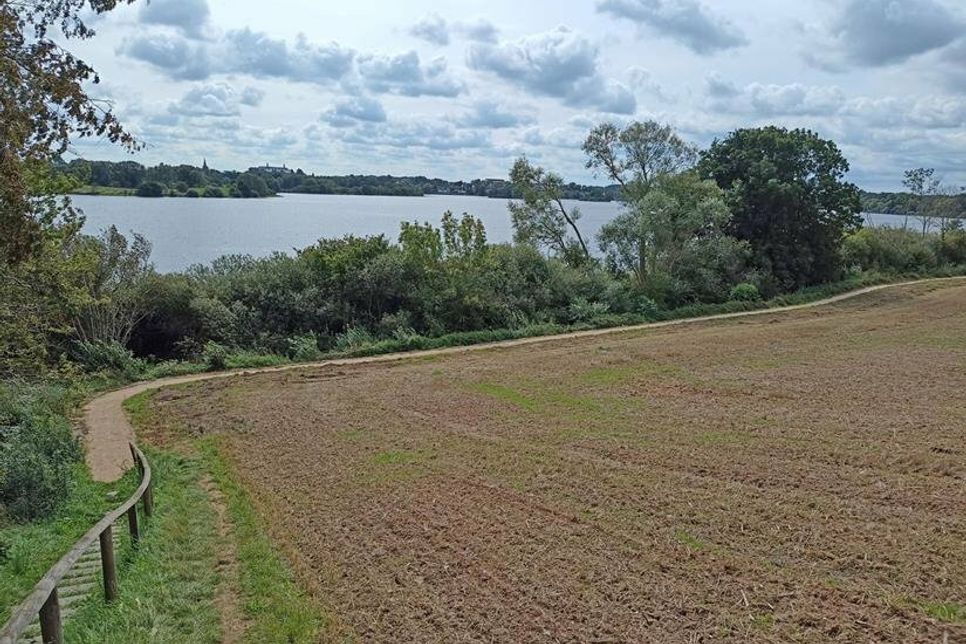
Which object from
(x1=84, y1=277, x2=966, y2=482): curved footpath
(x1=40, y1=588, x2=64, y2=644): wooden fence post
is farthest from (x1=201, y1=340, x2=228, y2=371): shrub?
(x1=40, y1=588, x2=64, y2=644): wooden fence post

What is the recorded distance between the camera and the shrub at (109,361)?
2188 centimetres

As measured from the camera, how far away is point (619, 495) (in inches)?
403

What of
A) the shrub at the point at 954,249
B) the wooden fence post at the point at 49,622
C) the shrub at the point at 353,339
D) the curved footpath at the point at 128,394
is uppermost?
the shrub at the point at 954,249

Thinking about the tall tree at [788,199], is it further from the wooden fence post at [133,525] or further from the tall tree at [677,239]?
the wooden fence post at [133,525]

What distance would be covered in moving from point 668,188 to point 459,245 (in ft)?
37.8

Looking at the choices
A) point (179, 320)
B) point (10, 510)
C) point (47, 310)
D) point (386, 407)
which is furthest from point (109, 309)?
point (10, 510)

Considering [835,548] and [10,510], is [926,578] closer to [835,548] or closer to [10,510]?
[835,548]

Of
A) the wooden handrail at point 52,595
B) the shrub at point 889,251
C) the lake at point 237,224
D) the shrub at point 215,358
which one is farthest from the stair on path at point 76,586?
the shrub at point 889,251

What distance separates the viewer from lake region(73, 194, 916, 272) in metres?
37.3

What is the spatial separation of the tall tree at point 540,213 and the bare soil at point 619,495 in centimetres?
1658

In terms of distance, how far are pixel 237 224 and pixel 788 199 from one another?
37.7 metres

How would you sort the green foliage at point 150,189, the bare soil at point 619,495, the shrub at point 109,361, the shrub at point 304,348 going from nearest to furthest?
the bare soil at point 619,495 → the shrub at point 109,361 → the shrub at point 304,348 → the green foliage at point 150,189

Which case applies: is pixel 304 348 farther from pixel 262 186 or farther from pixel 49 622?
pixel 262 186

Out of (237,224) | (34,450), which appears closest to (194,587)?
(34,450)
